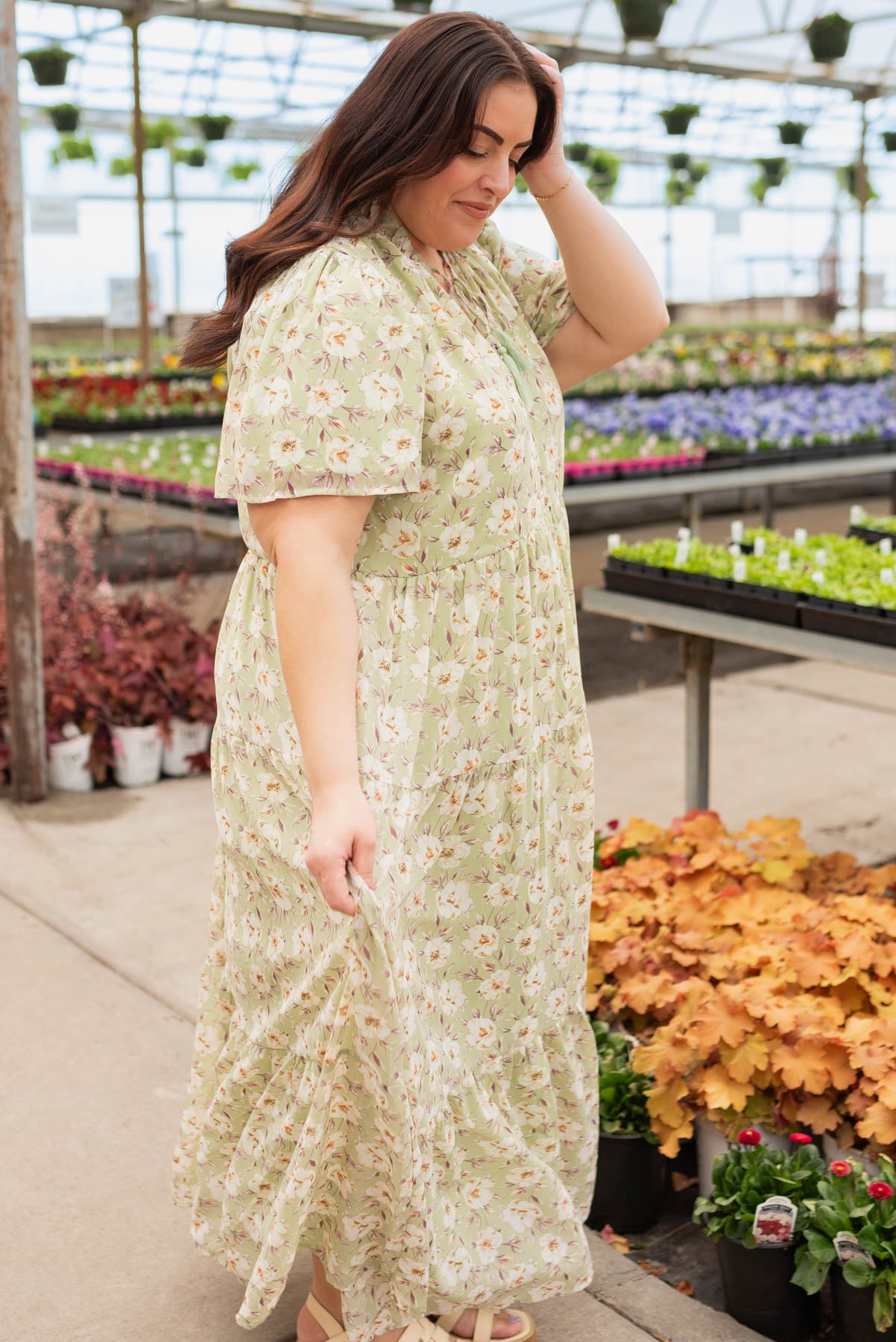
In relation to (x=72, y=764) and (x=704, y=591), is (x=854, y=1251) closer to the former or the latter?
(x=704, y=591)

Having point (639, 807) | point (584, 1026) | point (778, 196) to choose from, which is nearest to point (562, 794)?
point (584, 1026)

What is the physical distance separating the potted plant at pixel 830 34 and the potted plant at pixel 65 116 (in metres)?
5.98

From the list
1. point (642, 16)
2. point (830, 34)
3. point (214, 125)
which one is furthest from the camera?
point (214, 125)

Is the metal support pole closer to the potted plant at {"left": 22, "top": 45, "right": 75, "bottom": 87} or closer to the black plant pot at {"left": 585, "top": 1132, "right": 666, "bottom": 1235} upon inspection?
the black plant pot at {"left": 585, "top": 1132, "right": 666, "bottom": 1235}

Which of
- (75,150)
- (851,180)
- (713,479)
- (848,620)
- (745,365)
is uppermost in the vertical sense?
(851,180)

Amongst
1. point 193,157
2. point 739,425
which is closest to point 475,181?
point 739,425

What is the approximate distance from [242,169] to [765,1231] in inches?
788

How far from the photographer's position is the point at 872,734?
482 cm

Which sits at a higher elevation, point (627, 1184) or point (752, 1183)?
point (752, 1183)

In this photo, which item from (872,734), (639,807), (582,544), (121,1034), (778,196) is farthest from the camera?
(778,196)

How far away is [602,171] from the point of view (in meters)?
19.0

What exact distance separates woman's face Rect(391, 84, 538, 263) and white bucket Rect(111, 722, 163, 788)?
2880mm

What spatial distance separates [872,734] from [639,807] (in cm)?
114

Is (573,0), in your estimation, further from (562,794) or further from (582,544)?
(562,794)
